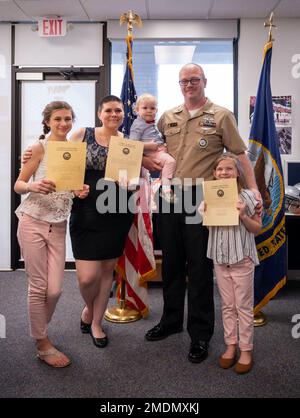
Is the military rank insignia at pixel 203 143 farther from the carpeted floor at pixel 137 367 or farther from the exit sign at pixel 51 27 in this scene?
the exit sign at pixel 51 27

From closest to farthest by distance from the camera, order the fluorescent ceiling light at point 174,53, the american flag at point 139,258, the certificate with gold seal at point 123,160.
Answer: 1. the certificate with gold seal at point 123,160
2. the american flag at point 139,258
3. the fluorescent ceiling light at point 174,53

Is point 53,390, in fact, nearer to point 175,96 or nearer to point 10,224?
point 10,224

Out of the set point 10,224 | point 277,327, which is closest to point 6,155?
point 10,224

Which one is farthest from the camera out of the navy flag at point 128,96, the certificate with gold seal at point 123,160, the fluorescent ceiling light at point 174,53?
the fluorescent ceiling light at point 174,53

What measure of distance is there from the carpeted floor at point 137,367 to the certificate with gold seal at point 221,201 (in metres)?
0.85

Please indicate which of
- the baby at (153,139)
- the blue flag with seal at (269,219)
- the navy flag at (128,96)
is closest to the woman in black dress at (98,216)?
the baby at (153,139)

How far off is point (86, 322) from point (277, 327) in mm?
1439

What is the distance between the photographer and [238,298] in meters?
1.98

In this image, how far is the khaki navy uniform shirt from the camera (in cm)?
208

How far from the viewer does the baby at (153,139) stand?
2.12 meters

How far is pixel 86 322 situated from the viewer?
256cm

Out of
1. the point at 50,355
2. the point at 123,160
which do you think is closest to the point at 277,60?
the point at 123,160

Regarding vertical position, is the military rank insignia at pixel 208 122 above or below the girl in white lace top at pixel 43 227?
above

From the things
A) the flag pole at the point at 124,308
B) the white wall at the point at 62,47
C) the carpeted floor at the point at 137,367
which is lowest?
the carpeted floor at the point at 137,367
